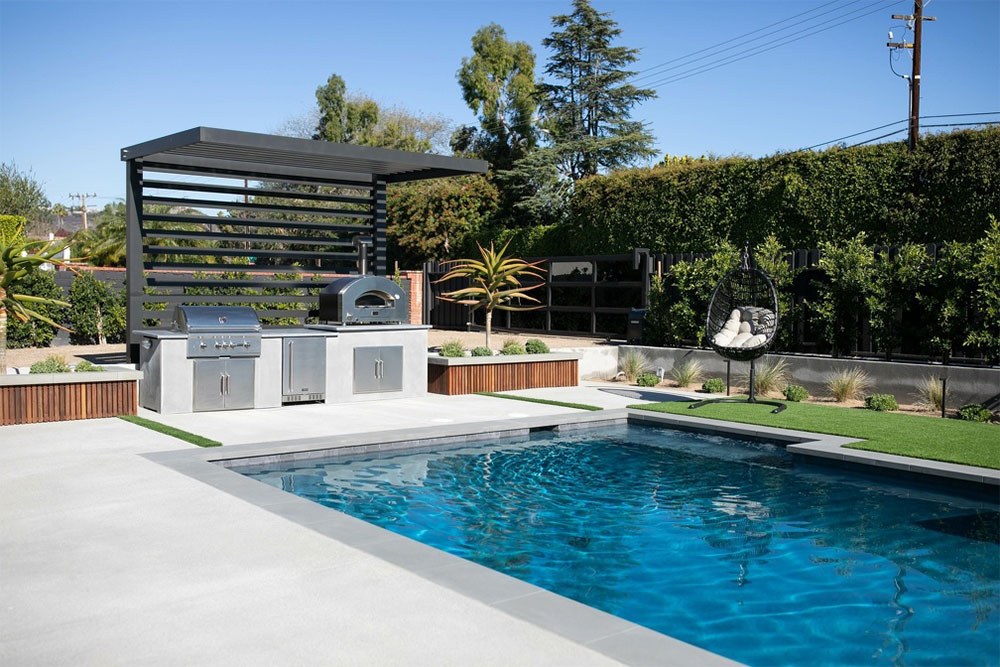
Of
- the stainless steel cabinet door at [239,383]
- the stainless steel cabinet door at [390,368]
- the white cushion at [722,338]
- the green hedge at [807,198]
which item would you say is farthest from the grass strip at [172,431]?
the green hedge at [807,198]

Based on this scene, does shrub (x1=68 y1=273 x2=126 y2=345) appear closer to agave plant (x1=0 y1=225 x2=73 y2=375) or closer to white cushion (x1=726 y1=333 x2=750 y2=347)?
agave plant (x1=0 y1=225 x2=73 y2=375)

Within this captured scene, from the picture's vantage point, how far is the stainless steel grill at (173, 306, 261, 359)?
11.0m

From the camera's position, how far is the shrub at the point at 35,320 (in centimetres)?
1630

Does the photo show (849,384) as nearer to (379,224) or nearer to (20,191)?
(379,224)

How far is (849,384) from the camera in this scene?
13.3 m

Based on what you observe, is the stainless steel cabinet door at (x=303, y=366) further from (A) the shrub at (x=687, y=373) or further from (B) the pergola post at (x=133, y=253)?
(A) the shrub at (x=687, y=373)

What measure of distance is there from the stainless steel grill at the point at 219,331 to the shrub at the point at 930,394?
368 inches

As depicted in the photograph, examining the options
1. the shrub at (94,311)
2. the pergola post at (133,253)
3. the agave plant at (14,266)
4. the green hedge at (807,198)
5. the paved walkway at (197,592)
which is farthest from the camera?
the shrub at (94,311)

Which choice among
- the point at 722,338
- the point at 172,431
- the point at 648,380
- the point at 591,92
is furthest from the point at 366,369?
the point at 591,92

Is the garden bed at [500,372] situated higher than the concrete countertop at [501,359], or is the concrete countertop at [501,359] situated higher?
the concrete countertop at [501,359]

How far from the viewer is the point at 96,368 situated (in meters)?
11.2

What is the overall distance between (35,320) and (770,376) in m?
13.6

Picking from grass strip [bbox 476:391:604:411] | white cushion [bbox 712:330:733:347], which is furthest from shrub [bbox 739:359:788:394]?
grass strip [bbox 476:391:604:411]

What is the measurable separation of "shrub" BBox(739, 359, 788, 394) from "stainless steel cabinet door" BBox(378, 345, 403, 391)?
5791 millimetres
